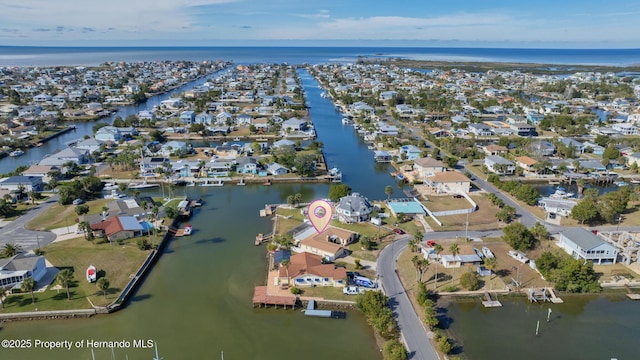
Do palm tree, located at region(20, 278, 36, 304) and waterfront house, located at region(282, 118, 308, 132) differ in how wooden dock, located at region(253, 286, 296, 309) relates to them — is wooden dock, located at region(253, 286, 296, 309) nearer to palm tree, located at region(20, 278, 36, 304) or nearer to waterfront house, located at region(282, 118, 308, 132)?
palm tree, located at region(20, 278, 36, 304)

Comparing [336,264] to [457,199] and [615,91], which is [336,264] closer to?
[457,199]

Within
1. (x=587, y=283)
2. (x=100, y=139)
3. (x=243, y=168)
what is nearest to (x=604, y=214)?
(x=587, y=283)

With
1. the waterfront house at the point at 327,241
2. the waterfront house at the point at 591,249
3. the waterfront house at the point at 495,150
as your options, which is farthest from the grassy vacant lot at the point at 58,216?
the waterfront house at the point at 495,150

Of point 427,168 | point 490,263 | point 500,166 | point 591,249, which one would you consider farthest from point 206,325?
point 500,166

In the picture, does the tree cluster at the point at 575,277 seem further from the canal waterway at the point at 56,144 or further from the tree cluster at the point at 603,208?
the canal waterway at the point at 56,144

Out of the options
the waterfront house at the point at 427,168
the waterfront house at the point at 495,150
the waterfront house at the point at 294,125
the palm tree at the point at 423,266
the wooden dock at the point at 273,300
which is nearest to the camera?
the wooden dock at the point at 273,300

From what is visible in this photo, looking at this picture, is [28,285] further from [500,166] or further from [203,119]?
[203,119]

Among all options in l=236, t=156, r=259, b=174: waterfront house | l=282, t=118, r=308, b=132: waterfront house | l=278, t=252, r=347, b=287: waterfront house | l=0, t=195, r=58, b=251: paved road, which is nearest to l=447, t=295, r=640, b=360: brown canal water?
l=278, t=252, r=347, b=287: waterfront house

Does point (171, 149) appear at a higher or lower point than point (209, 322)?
higher
